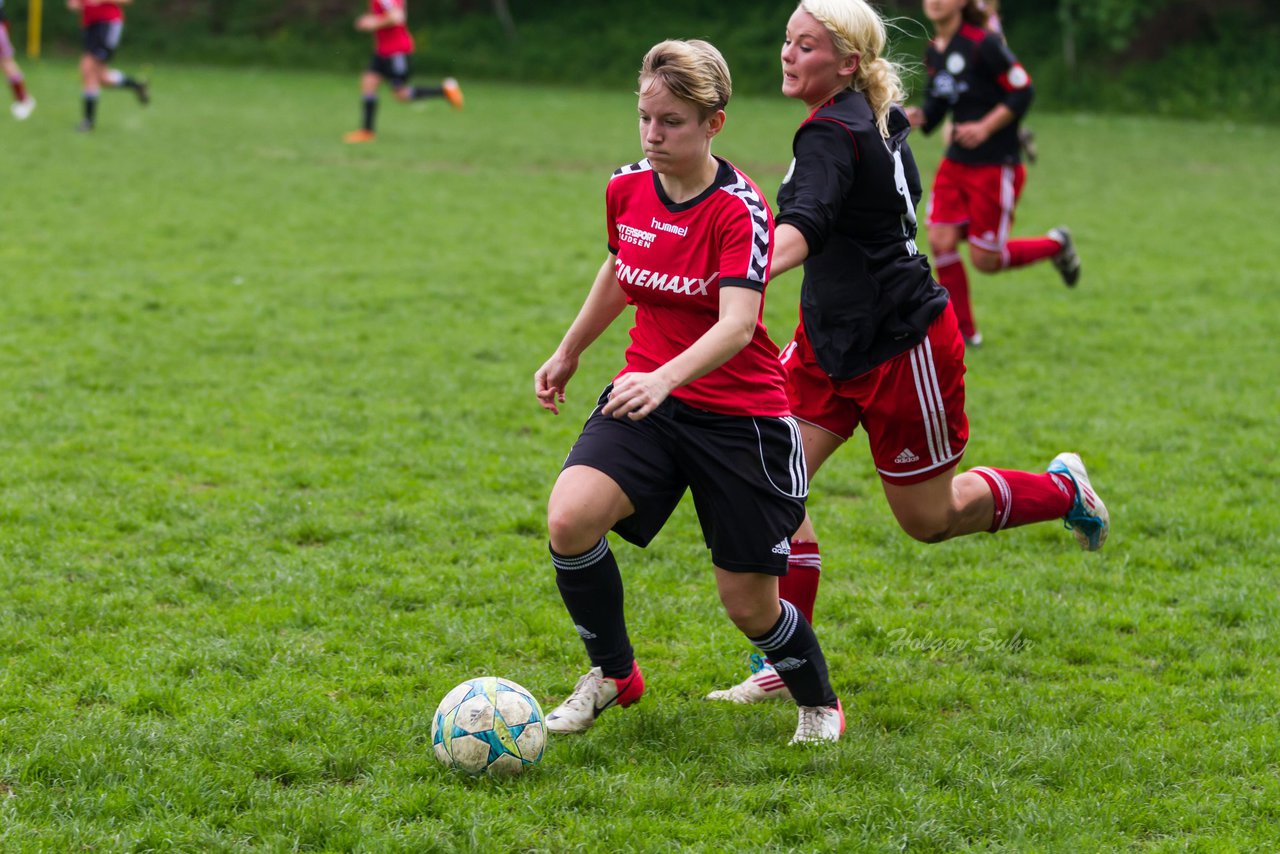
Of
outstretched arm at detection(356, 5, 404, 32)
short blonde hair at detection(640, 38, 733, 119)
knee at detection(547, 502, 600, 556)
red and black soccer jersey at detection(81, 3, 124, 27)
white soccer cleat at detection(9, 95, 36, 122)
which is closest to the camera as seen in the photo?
short blonde hair at detection(640, 38, 733, 119)

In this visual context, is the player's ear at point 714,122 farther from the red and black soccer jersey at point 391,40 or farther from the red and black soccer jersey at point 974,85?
the red and black soccer jersey at point 391,40

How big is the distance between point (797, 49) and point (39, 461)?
4.20 metres

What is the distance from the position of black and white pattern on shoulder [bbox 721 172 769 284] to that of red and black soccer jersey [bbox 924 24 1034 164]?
5.37 meters

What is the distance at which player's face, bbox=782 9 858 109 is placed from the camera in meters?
3.86

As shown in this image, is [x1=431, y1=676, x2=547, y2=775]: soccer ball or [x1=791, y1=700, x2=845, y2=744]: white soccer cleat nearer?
[x1=431, y1=676, x2=547, y2=775]: soccer ball

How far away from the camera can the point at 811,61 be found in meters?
3.89

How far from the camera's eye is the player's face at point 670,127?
351cm

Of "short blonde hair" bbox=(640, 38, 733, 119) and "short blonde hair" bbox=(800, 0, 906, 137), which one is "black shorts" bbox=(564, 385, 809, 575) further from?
"short blonde hair" bbox=(800, 0, 906, 137)

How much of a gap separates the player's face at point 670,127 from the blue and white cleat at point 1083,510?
200cm

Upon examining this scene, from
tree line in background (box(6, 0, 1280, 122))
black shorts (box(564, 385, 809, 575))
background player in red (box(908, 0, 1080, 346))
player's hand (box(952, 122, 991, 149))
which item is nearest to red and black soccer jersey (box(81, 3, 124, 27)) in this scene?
background player in red (box(908, 0, 1080, 346))

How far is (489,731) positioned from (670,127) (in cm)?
161

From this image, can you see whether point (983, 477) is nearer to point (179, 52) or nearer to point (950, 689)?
point (950, 689)

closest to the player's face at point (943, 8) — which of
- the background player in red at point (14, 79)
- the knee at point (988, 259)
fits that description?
the knee at point (988, 259)

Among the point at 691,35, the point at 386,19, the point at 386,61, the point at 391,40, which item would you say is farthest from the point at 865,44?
the point at 691,35
